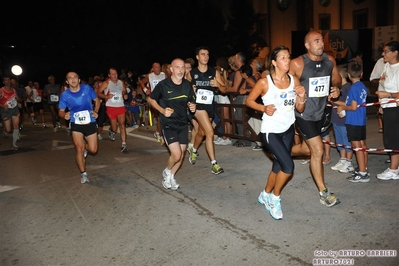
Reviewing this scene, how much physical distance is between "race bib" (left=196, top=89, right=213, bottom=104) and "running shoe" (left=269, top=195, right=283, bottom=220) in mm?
2898

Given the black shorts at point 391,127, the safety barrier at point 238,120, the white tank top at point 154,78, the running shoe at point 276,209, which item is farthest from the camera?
the white tank top at point 154,78

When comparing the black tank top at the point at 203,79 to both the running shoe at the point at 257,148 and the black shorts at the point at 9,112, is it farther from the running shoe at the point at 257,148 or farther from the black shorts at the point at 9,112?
the black shorts at the point at 9,112

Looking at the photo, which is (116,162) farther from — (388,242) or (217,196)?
(388,242)

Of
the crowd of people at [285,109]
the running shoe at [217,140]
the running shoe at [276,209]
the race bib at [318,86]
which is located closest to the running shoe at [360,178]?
the crowd of people at [285,109]

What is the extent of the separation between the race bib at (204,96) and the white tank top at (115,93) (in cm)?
345

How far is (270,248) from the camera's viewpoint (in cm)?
414

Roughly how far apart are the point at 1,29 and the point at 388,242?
3509 cm

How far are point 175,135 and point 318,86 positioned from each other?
2276mm

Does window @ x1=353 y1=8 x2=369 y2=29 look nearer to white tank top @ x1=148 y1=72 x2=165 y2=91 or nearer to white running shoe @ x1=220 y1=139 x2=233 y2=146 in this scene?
white tank top @ x1=148 y1=72 x2=165 y2=91

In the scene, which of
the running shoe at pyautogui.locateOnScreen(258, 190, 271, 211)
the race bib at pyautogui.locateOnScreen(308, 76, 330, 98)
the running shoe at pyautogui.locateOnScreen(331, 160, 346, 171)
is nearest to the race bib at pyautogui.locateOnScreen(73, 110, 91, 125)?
the running shoe at pyautogui.locateOnScreen(258, 190, 271, 211)

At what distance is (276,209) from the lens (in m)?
4.90

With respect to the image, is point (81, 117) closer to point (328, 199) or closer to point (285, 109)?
point (285, 109)

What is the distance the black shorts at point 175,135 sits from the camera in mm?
6223

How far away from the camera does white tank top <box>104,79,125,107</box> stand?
10148mm
